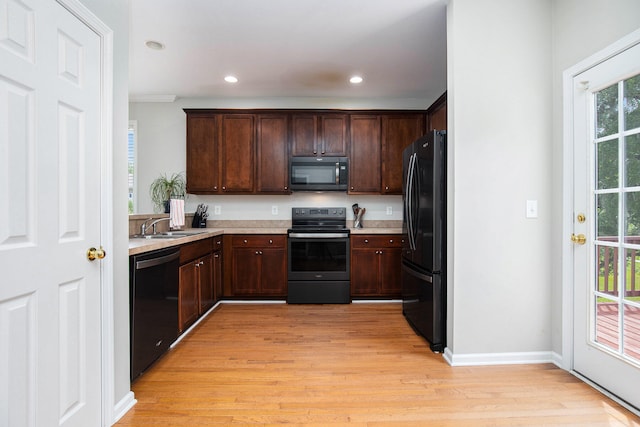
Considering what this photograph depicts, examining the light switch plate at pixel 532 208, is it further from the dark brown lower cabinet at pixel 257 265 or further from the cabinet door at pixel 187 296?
the cabinet door at pixel 187 296

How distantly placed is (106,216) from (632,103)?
2850mm

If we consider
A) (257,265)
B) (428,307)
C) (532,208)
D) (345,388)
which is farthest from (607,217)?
(257,265)

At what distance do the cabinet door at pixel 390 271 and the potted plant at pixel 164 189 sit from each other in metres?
2.77

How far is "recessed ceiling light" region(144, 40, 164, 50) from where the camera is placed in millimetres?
2832

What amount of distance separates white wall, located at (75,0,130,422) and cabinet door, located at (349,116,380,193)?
2.77 meters

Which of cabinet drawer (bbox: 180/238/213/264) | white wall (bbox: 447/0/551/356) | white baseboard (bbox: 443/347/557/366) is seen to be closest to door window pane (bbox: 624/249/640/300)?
white wall (bbox: 447/0/551/356)

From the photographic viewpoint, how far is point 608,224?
1.90 meters

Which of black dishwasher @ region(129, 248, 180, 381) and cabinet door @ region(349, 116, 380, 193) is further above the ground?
cabinet door @ region(349, 116, 380, 193)

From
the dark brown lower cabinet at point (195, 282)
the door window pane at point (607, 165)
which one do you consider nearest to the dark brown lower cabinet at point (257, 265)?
the dark brown lower cabinet at point (195, 282)

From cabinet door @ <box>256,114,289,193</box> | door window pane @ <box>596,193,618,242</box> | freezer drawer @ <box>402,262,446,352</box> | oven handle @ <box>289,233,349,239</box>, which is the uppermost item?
cabinet door @ <box>256,114,289,193</box>

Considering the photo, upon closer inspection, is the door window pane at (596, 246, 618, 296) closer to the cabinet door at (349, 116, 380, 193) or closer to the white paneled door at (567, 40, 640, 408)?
the white paneled door at (567, 40, 640, 408)

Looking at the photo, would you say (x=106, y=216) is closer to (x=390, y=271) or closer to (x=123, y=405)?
(x=123, y=405)

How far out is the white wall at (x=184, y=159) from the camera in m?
4.28

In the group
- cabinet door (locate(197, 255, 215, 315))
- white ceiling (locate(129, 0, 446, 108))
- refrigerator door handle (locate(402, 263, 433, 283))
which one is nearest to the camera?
white ceiling (locate(129, 0, 446, 108))
